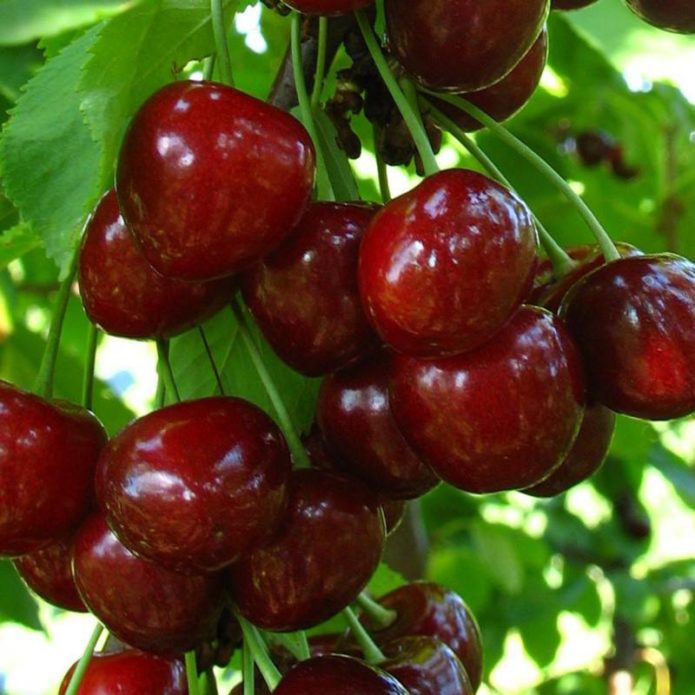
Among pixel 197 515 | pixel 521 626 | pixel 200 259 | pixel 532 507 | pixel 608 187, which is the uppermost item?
pixel 200 259

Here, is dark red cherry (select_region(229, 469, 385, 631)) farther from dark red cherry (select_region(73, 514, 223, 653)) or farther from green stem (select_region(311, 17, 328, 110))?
green stem (select_region(311, 17, 328, 110))

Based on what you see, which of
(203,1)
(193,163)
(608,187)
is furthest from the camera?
(608,187)

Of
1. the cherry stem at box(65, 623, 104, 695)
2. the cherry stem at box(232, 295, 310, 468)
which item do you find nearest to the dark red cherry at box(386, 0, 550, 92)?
the cherry stem at box(232, 295, 310, 468)

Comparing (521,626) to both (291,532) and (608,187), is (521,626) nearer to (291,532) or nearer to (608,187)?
(608,187)

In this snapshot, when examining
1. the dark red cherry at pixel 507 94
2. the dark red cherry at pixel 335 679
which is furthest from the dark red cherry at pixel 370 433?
the dark red cherry at pixel 507 94

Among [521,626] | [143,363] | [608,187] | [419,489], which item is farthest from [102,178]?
[143,363]

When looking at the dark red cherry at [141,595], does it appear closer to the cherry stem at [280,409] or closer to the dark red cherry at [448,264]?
the cherry stem at [280,409]
